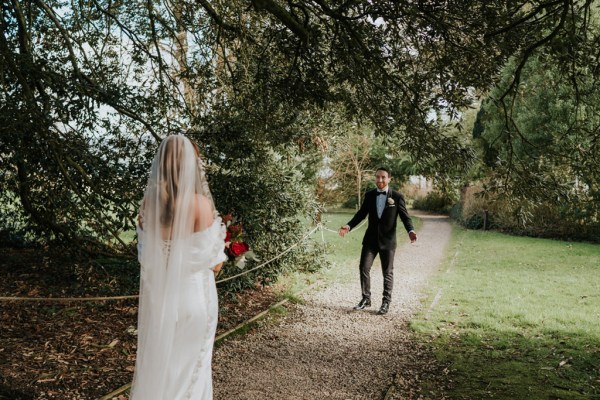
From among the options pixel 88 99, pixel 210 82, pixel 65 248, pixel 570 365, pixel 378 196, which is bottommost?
pixel 570 365

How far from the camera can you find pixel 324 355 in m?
6.40

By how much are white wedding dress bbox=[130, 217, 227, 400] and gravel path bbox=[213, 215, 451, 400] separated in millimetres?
1422

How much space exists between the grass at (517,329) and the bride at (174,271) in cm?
285

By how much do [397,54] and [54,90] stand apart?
14.1 ft

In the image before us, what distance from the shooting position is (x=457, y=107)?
262 inches

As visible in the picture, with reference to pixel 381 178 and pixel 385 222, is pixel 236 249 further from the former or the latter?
pixel 385 222

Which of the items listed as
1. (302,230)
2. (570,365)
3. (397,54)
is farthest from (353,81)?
(302,230)

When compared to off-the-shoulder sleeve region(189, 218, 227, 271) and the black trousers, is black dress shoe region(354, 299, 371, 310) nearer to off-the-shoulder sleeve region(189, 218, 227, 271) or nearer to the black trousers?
the black trousers

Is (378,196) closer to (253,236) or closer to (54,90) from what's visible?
(253,236)

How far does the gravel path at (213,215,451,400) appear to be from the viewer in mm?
5301

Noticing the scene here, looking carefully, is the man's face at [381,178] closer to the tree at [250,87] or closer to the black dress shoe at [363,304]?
the tree at [250,87]

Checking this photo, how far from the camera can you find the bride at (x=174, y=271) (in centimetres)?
366

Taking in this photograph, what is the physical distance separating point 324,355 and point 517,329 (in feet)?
10.2

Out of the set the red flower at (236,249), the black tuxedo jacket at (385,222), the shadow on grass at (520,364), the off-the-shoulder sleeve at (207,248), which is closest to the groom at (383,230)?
the black tuxedo jacket at (385,222)
